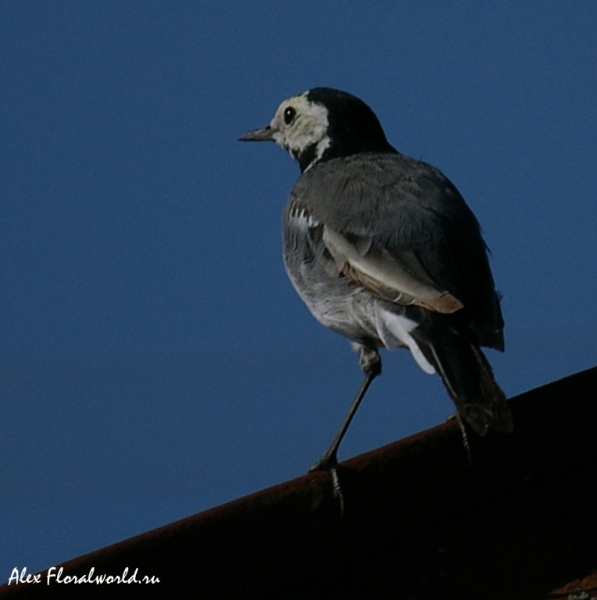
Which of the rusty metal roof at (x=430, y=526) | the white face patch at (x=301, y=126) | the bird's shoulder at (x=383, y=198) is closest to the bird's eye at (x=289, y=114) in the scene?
the white face patch at (x=301, y=126)

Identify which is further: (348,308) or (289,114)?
(289,114)

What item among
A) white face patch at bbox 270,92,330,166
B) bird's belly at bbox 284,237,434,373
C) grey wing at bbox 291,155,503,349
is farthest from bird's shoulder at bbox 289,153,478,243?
white face patch at bbox 270,92,330,166

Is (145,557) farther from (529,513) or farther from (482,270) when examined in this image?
(482,270)

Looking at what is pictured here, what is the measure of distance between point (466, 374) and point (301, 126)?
12.6 feet

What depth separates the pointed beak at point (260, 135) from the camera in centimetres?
879

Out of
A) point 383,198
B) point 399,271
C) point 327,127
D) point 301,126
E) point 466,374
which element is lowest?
point 466,374

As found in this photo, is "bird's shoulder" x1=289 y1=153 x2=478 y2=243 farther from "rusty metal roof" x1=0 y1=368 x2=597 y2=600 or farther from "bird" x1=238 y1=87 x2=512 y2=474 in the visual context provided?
"rusty metal roof" x1=0 y1=368 x2=597 y2=600

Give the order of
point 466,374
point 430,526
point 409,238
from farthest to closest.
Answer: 1. point 409,238
2. point 466,374
3. point 430,526

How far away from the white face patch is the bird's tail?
308 cm

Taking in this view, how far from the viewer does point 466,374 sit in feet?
15.7

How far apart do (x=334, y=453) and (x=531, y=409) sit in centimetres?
133

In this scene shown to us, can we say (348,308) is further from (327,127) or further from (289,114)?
(289,114)

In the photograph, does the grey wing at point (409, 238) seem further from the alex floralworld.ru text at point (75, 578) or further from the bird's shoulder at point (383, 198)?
the alex floralworld.ru text at point (75, 578)

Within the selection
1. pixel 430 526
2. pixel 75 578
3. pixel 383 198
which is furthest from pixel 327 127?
pixel 75 578
